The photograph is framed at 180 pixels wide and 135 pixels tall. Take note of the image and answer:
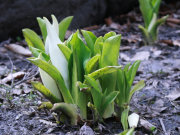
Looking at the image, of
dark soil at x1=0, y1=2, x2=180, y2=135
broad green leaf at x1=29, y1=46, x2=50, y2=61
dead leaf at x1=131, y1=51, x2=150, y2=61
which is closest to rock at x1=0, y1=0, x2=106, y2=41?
dark soil at x1=0, y1=2, x2=180, y2=135

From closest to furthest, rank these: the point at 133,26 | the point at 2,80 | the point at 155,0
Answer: the point at 2,80, the point at 155,0, the point at 133,26

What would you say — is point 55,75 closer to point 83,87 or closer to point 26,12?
point 83,87

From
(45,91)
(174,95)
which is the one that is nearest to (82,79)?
(45,91)

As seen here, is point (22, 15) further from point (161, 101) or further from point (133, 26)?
point (161, 101)

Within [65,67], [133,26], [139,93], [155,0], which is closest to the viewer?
[65,67]

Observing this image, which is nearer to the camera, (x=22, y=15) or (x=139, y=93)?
(x=139, y=93)

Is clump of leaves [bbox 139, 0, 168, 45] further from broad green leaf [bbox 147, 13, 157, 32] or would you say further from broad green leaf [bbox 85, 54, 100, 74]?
broad green leaf [bbox 85, 54, 100, 74]

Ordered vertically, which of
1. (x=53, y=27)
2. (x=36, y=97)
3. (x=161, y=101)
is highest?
(x=53, y=27)

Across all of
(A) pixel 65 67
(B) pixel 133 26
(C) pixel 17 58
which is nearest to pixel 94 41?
(A) pixel 65 67
